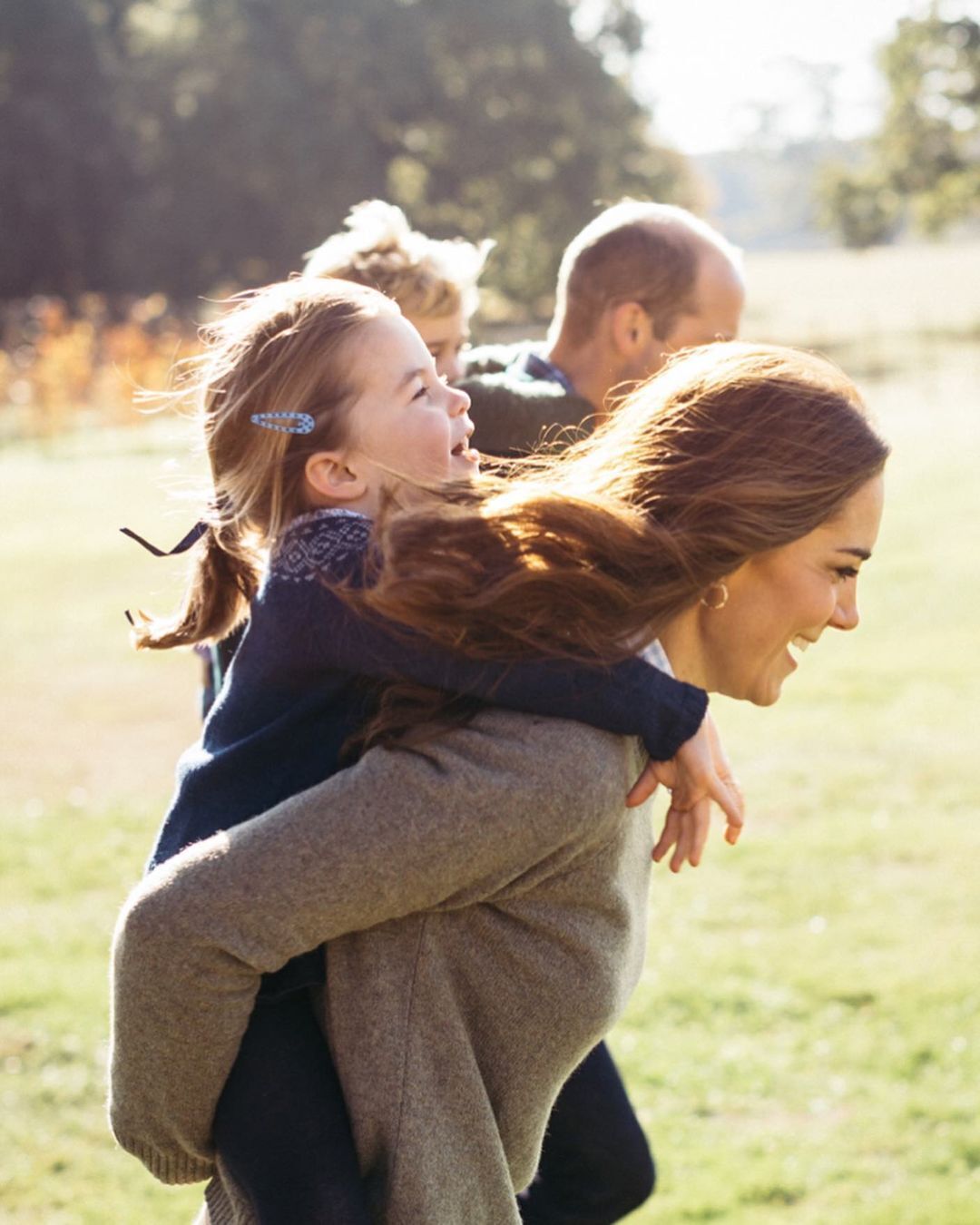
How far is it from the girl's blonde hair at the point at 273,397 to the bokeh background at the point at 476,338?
91mm

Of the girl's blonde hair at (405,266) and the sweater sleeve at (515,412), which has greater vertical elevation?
the girl's blonde hair at (405,266)

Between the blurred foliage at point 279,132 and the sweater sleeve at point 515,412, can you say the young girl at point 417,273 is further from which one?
the blurred foliage at point 279,132

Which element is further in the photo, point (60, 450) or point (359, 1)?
point (359, 1)

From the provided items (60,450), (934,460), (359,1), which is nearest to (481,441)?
(934,460)

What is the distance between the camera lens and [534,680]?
1.75 meters

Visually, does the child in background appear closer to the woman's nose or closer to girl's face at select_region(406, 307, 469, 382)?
girl's face at select_region(406, 307, 469, 382)

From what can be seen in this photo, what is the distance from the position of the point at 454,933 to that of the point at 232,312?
89cm

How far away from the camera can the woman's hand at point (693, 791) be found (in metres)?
1.86

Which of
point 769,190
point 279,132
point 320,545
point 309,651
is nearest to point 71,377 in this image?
point 279,132

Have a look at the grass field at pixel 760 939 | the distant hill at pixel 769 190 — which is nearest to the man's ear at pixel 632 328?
the grass field at pixel 760 939

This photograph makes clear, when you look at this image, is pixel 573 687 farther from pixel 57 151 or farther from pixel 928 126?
pixel 928 126

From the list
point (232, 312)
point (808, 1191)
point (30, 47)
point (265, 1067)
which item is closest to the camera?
point (265, 1067)

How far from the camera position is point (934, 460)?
65.1ft

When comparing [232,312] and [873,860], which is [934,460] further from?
[232,312]
